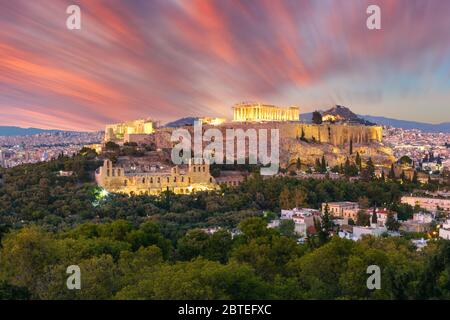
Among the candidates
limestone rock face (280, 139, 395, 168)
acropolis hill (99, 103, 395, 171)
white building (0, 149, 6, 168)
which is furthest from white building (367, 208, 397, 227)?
white building (0, 149, 6, 168)

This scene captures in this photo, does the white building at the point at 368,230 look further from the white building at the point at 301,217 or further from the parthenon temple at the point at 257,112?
the parthenon temple at the point at 257,112

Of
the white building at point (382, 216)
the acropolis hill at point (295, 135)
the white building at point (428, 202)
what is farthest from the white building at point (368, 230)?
the acropolis hill at point (295, 135)

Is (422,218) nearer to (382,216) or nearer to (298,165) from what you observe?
(382,216)

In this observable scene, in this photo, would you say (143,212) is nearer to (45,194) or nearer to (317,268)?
(45,194)

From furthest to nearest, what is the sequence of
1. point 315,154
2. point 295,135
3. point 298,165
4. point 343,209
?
point 295,135
point 315,154
point 298,165
point 343,209

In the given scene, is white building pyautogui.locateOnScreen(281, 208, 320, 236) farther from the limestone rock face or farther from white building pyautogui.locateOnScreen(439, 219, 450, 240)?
the limestone rock face

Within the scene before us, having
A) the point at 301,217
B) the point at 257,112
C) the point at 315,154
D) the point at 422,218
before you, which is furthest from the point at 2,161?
the point at 422,218

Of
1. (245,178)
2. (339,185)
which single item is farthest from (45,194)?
(339,185)

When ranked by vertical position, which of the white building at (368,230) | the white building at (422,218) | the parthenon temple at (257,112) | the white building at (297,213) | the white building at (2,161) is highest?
the parthenon temple at (257,112)
